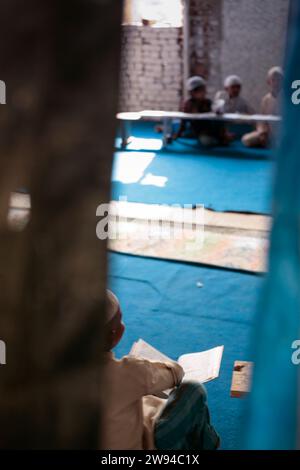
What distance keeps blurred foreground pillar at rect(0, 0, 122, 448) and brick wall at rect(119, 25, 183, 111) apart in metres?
8.16

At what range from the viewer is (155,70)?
851 cm

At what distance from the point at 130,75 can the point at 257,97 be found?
1802 mm

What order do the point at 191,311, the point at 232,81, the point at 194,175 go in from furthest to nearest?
the point at 232,81
the point at 194,175
the point at 191,311

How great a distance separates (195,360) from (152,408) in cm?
58

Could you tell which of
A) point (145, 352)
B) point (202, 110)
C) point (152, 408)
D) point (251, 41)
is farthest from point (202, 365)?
point (251, 41)

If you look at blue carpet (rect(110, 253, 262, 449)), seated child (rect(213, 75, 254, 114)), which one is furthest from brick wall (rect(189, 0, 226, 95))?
blue carpet (rect(110, 253, 262, 449))

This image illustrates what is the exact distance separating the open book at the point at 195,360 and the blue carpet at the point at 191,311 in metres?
0.25

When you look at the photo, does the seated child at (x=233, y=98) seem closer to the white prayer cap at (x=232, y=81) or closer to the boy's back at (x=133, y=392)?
the white prayer cap at (x=232, y=81)

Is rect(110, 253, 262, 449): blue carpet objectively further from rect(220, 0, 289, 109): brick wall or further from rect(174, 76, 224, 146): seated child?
rect(220, 0, 289, 109): brick wall

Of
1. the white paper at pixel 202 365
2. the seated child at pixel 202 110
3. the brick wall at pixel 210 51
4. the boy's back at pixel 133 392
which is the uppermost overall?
the brick wall at pixel 210 51

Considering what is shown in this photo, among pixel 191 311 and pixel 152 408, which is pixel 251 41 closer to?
pixel 191 311

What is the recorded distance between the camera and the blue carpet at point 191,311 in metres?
3.11

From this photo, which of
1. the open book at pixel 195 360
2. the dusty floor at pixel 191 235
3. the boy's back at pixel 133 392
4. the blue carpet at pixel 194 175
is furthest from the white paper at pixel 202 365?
the blue carpet at pixel 194 175

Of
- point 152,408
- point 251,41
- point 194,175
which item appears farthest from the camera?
point 251,41
